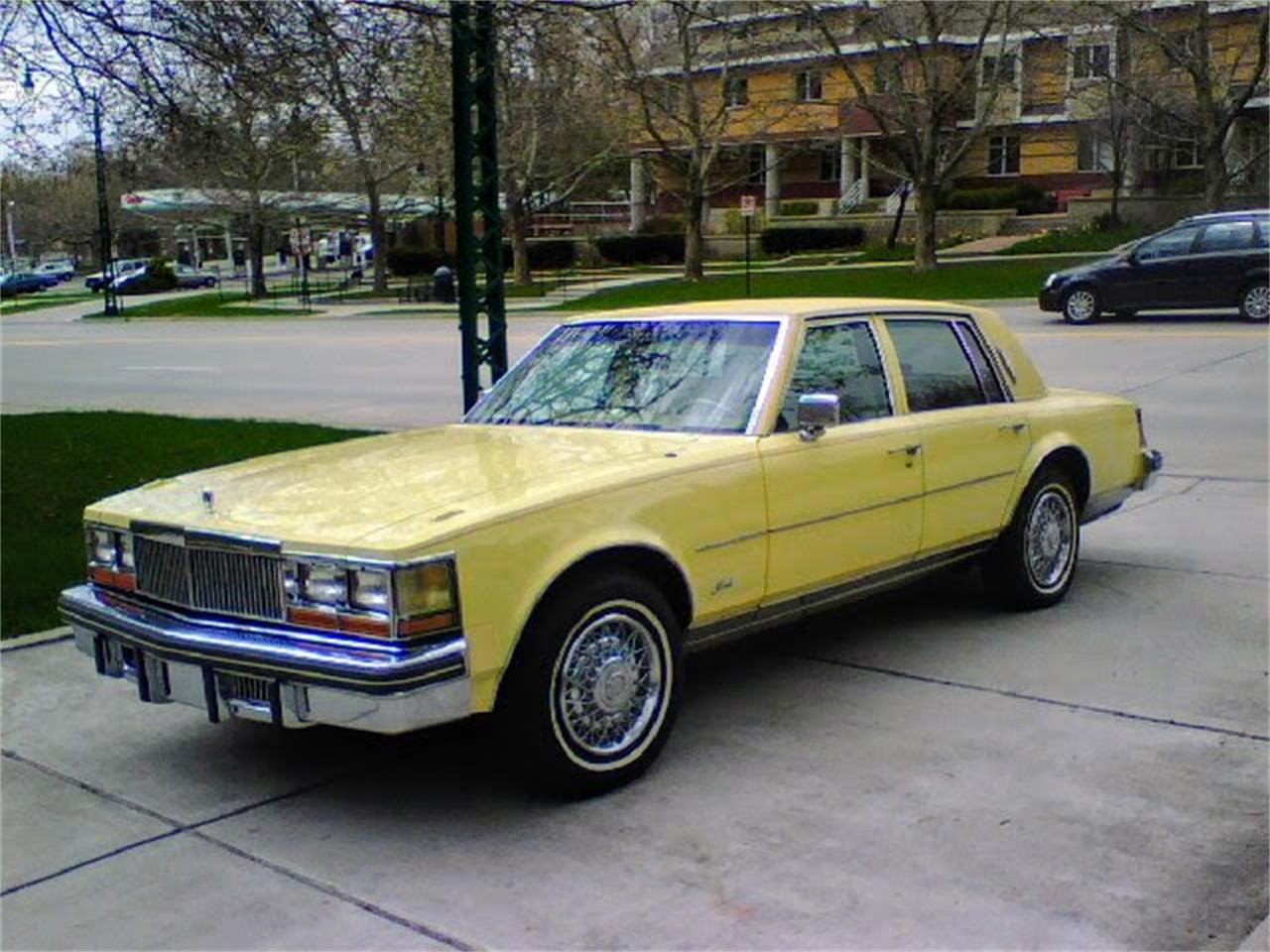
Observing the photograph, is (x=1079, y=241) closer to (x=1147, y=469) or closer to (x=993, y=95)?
(x=993, y=95)

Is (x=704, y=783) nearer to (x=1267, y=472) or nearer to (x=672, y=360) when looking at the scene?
(x=672, y=360)

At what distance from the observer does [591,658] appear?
471 cm

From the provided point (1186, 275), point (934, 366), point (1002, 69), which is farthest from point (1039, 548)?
point (1002, 69)

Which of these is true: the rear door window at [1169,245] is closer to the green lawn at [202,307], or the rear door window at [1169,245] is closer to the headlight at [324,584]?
the headlight at [324,584]

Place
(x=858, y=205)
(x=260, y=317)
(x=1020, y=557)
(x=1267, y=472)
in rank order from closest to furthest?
1. (x=1020, y=557)
2. (x=1267, y=472)
3. (x=260, y=317)
4. (x=858, y=205)

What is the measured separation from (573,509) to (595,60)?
31966 millimetres

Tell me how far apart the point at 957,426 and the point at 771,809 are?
2.37 metres

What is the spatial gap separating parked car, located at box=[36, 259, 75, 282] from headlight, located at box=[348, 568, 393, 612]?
3402 inches

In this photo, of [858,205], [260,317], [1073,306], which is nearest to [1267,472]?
[1073,306]

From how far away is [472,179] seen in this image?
1098cm

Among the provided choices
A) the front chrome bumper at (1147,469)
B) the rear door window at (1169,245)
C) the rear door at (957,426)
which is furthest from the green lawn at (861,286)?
the rear door at (957,426)

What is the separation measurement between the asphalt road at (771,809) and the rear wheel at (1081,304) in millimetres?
17440

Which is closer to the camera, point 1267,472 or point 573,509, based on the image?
point 573,509

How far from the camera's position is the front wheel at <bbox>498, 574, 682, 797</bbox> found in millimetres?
4504
